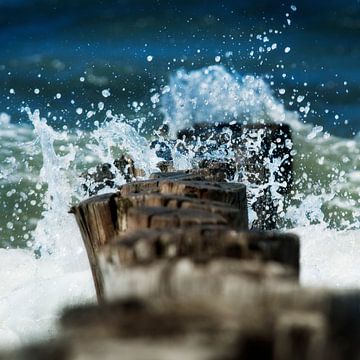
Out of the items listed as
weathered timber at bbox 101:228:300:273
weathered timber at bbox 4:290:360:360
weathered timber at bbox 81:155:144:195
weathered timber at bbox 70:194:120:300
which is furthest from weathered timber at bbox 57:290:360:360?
weathered timber at bbox 81:155:144:195

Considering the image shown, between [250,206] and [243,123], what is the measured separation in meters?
1.31

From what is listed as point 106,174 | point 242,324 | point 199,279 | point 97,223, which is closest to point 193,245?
point 199,279

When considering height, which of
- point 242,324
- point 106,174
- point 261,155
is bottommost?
point 242,324

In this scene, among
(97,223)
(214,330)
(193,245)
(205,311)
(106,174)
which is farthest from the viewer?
(106,174)

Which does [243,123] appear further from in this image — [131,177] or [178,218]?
[178,218]

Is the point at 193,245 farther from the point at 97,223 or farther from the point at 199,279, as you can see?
the point at 97,223

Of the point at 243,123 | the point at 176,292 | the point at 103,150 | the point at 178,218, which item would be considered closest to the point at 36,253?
the point at 103,150

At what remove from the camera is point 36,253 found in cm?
1022

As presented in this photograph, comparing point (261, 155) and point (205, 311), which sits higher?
point (261, 155)

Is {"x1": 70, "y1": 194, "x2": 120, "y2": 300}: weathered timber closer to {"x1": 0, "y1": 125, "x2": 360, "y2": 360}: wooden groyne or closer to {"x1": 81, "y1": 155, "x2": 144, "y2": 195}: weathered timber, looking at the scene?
{"x1": 0, "y1": 125, "x2": 360, "y2": 360}: wooden groyne

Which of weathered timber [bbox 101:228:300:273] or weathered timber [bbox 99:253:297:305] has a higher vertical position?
weathered timber [bbox 101:228:300:273]

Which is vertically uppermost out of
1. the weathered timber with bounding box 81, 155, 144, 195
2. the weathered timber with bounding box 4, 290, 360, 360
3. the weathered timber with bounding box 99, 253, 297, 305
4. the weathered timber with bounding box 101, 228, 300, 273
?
the weathered timber with bounding box 81, 155, 144, 195

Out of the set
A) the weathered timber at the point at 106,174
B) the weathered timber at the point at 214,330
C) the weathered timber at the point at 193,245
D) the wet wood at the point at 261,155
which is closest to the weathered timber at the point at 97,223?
the weathered timber at the point at 193,245

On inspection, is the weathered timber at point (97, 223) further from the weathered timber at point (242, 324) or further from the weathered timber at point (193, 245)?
the weathered timber at point (242, 324)
